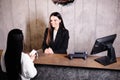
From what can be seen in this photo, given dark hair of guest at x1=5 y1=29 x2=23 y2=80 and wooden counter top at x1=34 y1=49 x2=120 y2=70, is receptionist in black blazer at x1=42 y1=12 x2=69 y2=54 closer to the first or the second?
wooden counter top at x1=34 y1=49 x2=120 y2=70

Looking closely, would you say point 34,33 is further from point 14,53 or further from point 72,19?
point 14,53

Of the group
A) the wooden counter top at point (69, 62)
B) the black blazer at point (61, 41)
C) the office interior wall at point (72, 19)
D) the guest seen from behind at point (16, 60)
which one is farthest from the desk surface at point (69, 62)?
the office interior wall at point (72, 19)

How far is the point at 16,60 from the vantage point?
2.66 metres

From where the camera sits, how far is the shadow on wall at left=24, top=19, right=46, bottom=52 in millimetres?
4793

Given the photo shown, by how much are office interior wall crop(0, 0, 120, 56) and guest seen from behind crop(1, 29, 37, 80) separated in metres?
2.09

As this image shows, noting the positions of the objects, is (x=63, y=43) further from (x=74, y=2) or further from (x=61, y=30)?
(x=74, y=2)

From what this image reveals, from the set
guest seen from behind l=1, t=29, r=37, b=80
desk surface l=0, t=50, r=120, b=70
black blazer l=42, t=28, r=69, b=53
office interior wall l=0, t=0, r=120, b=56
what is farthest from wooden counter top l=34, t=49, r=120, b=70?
office interior wall l=0, t=0, r=120, b=56

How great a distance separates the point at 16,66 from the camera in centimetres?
268

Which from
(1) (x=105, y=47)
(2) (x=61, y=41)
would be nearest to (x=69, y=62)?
(1) (x=105, y=47)

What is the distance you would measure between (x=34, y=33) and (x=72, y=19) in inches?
34.4

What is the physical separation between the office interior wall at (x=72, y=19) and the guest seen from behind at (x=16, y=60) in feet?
6.87

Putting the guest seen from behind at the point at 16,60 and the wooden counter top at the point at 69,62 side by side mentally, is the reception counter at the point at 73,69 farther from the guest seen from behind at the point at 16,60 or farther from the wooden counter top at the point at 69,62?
the guest seen from behind at the point at 16,60

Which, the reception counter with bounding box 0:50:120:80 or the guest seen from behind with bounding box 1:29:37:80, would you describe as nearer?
the guest seen from behind with bounding box 1:29:37:80

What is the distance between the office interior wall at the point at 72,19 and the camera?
178 inches
